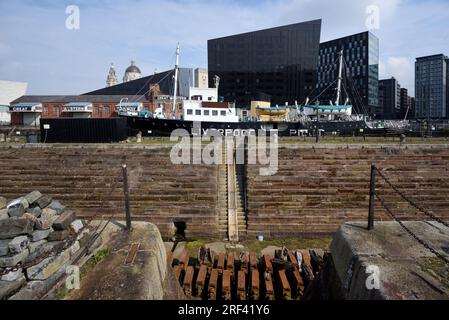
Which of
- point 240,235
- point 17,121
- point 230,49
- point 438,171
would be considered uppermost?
point 230,49

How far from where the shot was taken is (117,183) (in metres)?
12.6

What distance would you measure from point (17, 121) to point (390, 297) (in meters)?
61.7

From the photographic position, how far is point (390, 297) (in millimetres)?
3857

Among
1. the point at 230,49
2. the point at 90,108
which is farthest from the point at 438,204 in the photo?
the point at 230,49

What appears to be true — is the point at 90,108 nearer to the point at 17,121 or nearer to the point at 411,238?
the point at 17,121

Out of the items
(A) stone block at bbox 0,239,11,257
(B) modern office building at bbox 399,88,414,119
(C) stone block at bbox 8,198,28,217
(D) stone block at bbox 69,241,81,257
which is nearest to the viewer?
(A) stone block at bbox 0,239,11,257

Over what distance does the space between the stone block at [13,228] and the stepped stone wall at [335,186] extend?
730 cm

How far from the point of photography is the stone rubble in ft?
17.5

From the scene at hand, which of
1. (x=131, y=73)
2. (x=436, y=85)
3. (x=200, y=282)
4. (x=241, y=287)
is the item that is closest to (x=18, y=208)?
(x=200, y=282)

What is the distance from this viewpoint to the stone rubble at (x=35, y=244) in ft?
17.5

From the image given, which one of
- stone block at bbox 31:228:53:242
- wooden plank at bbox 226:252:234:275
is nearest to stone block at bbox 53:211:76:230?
stone block at bbox 31:228:53:242

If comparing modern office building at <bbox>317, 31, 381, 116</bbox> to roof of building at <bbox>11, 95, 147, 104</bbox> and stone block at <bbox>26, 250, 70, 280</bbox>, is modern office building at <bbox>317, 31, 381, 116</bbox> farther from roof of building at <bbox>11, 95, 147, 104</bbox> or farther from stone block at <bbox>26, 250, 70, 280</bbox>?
stone block at <bbox>26, 250, 70, 280</bbox>

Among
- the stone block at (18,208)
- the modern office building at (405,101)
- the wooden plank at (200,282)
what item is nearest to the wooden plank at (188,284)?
the wooden plank at (200,282)

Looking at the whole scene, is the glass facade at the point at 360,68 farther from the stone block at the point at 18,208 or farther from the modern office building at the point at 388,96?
the stone block at the point at 18,208
